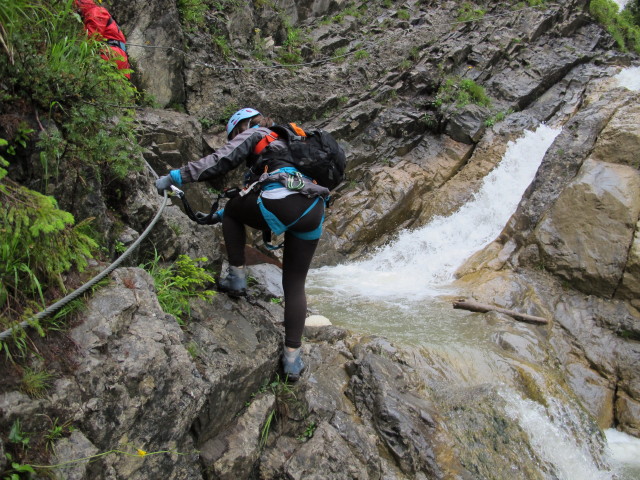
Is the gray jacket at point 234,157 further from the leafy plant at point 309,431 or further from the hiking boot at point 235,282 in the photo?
the leafy plant at point 309,431

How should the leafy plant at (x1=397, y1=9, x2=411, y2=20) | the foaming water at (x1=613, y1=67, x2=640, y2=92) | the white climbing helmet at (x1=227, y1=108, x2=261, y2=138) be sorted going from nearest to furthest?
the white climbing helmet at (x1=227, y1=108, x2=261, y2=138)
the foaming water at (x1=613, y1=67, x2=640, y2=92)
the leafy plant at (x1=397, y1=9, x2=411, y2=20)

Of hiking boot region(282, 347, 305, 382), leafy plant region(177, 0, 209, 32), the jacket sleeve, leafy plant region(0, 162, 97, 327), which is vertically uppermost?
leafy plant region(177, 0, 209, 32)

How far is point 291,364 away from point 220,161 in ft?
5.93

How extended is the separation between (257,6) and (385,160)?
264 inches

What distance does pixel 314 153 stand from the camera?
327cm

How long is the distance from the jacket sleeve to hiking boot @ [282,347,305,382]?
1.60 metres

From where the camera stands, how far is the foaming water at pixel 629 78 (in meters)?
14.3

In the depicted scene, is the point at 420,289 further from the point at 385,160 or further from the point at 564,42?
the point at 564,42

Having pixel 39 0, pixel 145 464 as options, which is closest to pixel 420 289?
pixel 145 464

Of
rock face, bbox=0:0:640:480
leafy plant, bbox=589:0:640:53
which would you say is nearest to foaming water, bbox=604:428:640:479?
rock face, bbox=0:0:640:480

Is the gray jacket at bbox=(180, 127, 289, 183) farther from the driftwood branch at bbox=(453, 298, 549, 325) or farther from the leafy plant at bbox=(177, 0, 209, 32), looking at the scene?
the leafy plant at bbox=(177, 0, 209, 32)

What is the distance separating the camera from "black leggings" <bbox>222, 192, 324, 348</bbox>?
10.4 ft

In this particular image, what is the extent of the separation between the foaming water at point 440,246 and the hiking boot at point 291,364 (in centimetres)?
419

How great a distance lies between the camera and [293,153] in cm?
327
